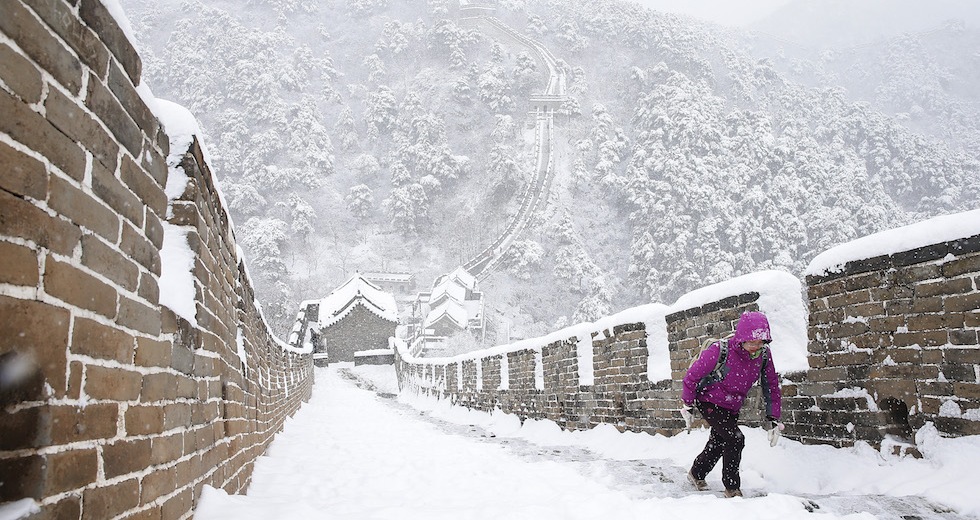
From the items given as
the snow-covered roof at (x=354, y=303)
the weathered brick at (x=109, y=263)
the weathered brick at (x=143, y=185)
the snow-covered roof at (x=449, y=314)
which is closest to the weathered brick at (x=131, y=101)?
the weathered brick at (x=143, y=185)

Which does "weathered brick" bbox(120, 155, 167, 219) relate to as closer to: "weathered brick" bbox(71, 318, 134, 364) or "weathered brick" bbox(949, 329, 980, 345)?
"weathered brick" bbox(71, 318, 134, 364)

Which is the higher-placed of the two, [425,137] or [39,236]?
[425,137]

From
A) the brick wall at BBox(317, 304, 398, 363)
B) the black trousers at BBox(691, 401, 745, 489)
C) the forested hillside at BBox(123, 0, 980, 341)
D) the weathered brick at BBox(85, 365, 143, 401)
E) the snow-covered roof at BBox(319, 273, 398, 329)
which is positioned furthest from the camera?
the forested hillside at BBox(123, 0, 980, 341)

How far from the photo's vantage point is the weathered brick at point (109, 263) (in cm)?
154

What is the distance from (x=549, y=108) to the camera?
8581cm

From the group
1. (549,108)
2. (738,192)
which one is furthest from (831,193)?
(549,108)

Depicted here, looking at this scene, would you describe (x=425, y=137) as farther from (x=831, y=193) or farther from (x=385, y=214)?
(x=831, y=193)

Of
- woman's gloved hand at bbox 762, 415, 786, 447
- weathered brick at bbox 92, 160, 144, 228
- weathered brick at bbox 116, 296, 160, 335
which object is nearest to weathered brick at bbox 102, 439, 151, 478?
weathered brick at bbox 116, 296, 160, 335

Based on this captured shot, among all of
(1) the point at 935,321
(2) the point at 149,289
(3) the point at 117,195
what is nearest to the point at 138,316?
(2) the point at 149,289

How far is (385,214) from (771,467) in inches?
2954

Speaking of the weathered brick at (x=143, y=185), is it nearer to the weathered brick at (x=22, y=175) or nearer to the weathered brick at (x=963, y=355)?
the weathered brick at (x=22, y=175)

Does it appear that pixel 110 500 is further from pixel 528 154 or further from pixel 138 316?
pixel 528 154

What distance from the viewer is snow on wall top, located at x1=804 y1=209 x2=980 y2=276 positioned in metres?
3.48

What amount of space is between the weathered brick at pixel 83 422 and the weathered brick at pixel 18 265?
0.29m
